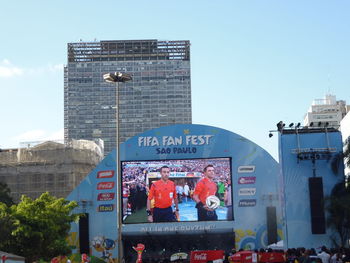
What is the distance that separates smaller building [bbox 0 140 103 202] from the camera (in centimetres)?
7162

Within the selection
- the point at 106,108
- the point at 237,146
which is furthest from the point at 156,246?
the point at 106,108

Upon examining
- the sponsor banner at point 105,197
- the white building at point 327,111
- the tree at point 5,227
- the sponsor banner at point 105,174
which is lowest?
the tree at point 5,227

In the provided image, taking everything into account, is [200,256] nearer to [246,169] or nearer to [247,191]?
[247,191]

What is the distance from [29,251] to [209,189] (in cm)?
1436

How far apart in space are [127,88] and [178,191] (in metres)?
99.2

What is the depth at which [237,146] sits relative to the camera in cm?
5209

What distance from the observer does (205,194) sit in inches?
1991

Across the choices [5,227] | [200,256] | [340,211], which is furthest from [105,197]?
[200,256]

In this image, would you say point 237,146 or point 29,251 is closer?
point 29,251

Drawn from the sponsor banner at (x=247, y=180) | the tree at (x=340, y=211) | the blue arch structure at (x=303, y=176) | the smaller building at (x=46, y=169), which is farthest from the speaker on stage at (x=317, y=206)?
the smaller building at (x=46, y=169)

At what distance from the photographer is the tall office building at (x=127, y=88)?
148m

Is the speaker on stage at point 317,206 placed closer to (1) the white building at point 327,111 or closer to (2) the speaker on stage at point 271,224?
(2) the speaker on stage at point 271,224

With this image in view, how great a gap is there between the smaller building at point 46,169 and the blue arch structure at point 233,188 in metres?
18.5

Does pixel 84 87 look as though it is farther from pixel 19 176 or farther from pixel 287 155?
pixel 287 155
